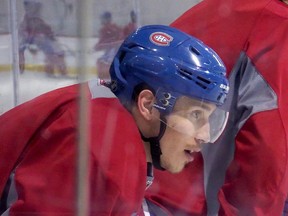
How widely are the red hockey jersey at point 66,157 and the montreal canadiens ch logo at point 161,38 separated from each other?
0.13 metres

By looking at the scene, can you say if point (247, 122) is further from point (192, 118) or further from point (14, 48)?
point (14, 48)

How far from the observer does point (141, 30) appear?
1321mm

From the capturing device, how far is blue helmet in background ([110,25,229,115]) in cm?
123

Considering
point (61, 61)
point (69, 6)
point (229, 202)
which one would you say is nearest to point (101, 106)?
point (69, 6)

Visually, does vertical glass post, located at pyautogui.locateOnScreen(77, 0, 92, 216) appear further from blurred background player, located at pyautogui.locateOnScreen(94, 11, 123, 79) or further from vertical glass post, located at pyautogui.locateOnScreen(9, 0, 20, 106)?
vertical glass post, located at pyautogui.locateOnScreen(9, 0, 20, 106)

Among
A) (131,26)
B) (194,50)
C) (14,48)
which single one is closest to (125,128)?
(194,50)

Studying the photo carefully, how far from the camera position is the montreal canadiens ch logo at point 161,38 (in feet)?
4.17

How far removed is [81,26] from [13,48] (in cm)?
91

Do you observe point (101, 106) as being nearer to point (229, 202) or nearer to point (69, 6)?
point (69, 6)

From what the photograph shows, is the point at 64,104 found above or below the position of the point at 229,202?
above

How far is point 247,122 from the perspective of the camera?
1503mm

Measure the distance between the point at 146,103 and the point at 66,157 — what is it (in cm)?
20

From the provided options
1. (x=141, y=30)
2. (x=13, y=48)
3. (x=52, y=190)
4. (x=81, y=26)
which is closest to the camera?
(x=81, y=26)

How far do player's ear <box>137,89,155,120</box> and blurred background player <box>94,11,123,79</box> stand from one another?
64 millimetres
